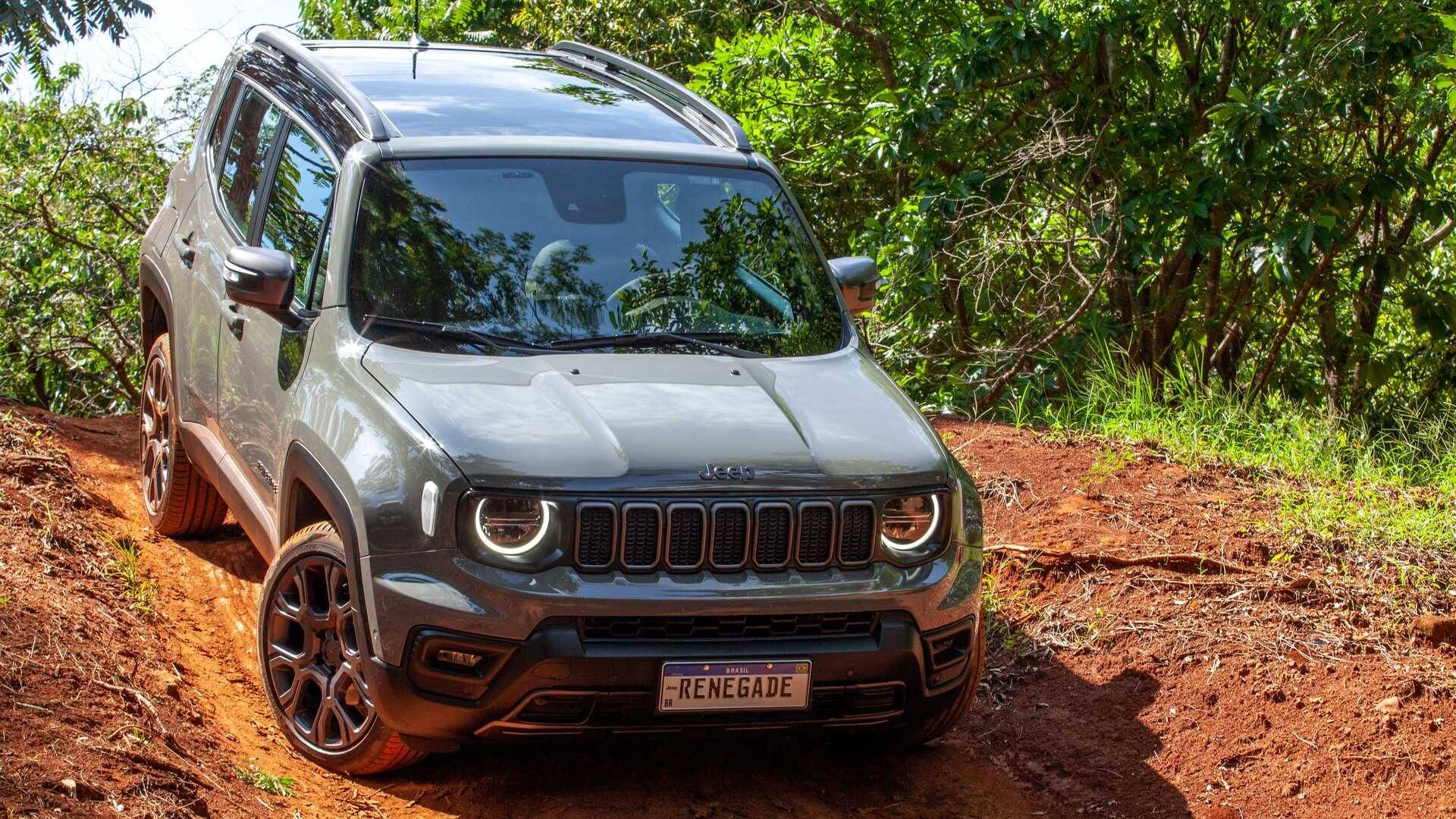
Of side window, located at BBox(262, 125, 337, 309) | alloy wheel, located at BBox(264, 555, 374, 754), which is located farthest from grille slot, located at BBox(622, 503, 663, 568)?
side window, located at BBox(262, 125, 337, 309)

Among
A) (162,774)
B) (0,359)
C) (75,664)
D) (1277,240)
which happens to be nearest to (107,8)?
(0,359)

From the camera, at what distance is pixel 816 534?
Result: 163 inches

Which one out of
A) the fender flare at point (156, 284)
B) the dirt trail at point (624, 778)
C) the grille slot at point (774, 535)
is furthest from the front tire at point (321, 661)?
the fender flare at point (156, 284)

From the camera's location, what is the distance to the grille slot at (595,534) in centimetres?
393

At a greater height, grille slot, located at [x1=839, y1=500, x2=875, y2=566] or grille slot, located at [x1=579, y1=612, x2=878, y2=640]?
grille slot, located at [x1=839, y1=500, x2=875, y2=566]

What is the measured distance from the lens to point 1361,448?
7551mm

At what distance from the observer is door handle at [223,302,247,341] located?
17.6 feet

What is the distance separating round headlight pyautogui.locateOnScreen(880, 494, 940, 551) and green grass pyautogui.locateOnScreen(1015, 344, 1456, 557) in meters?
2.46

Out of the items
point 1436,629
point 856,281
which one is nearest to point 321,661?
point 856,281

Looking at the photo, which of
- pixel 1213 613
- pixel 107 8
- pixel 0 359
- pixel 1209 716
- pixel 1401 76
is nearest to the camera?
pixel 1209 716

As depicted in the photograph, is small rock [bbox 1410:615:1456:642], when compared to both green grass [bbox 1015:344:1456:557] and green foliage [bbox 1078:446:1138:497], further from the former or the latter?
green foliage [bbox 1078:446:1138:497]

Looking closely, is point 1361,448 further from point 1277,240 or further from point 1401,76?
point 1401,76

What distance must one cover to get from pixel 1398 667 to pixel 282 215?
4144mm

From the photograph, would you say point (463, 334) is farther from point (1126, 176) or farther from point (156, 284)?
point (1126, 176)
